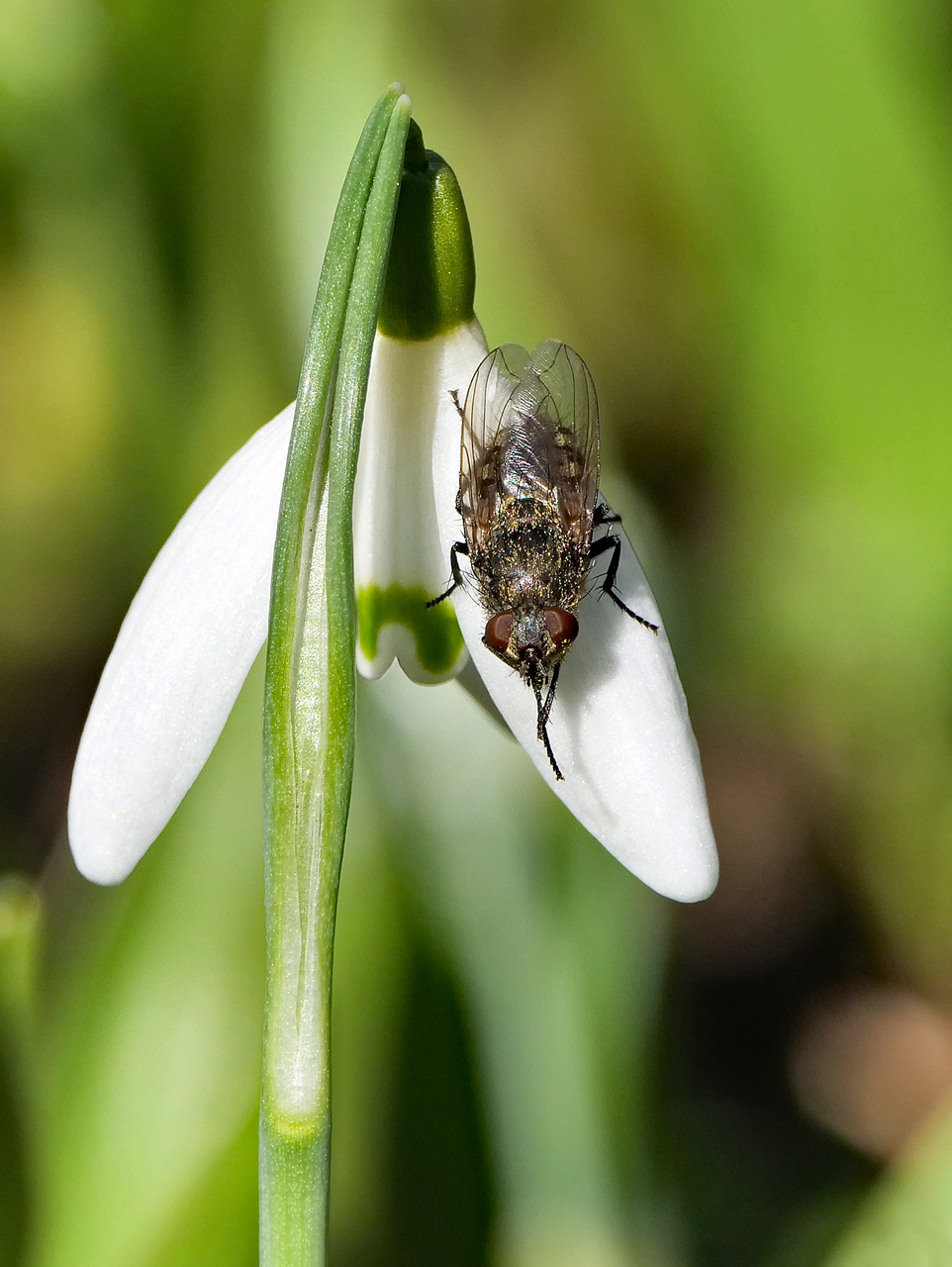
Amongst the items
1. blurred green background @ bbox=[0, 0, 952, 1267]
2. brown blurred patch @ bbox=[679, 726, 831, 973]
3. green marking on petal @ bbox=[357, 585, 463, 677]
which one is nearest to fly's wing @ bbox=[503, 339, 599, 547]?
green marking on petal @ bbox=[357, 585, 463, 677]

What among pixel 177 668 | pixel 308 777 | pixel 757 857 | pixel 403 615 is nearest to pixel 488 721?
pixel 403 615

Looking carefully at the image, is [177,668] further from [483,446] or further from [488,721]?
[488,721]

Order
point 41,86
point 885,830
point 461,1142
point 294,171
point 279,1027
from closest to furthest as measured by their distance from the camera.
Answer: point 279,1027 → point 461,1142 → point 294,171 → point 41,86 → point 885,830

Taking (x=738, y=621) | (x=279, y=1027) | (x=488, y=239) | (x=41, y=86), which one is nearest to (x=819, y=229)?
(x=488, y=239)

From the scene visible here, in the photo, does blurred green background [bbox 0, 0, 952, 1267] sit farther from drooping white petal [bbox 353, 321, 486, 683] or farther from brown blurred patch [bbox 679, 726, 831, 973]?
drooping white petal [bbox 353, 321, 486, 683]

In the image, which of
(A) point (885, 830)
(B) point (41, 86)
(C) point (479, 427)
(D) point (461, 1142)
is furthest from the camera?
(A) point (885, 830)

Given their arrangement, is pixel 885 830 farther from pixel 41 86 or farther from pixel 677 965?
pixel 41 86

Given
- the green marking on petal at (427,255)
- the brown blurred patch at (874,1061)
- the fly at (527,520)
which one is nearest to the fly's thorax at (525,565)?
the fly at (527,520)
